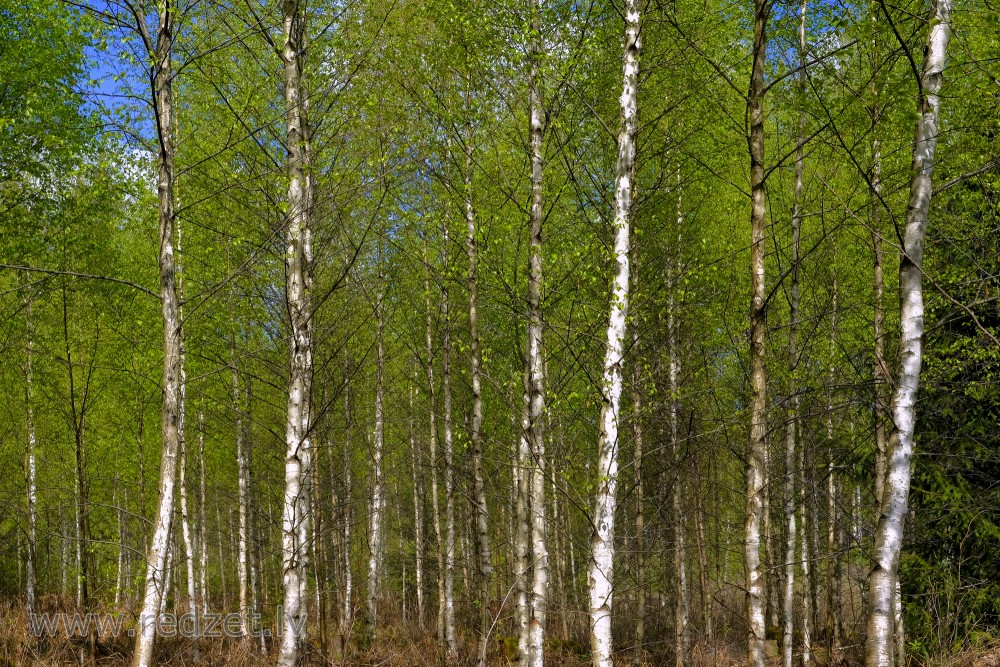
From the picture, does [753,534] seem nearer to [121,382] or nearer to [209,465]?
[121,382]

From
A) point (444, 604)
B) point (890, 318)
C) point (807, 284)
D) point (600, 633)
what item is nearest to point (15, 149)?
point (444, 604)

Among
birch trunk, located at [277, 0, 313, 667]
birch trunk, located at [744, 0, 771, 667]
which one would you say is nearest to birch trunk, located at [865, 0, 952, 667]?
birch trunk, located at [744, 0, 771, 667]

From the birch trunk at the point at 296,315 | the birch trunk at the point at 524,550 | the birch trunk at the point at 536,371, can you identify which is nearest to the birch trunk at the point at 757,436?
the birch trunk at the point at 536,371

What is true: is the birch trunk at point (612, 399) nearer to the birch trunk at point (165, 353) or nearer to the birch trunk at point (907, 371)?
the birch trunk at point (907, 371)

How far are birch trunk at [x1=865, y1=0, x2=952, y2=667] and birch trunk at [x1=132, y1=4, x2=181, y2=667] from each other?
4.84m

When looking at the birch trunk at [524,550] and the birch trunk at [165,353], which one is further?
the birch trunk at [524,550]

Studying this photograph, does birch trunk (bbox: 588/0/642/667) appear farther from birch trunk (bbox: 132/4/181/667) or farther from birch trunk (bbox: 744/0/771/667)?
birch trunk (bbox: 132/4/181/667)

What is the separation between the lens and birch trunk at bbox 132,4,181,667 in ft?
18.2

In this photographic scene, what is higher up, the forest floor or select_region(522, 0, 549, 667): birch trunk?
select_region(522, 0, 549, 667): birch trunk

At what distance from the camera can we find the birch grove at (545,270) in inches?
215

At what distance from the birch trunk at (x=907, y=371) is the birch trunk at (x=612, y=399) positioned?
1.75 metres

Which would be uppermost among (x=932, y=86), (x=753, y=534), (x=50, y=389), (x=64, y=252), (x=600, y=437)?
(x=64, y=252)

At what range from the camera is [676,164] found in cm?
1011

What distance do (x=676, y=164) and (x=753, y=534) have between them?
6.35 m
